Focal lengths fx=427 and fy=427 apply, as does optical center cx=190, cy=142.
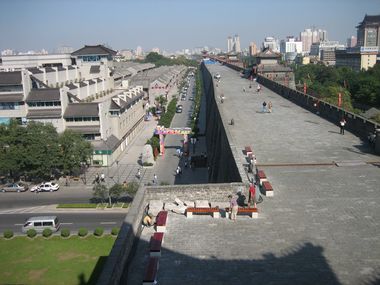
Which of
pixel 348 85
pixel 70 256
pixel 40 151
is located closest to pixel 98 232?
pixel 70 256

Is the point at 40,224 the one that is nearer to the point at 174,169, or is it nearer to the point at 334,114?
the point at 174,169

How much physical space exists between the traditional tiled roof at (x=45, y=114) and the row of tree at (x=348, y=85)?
1056 inches

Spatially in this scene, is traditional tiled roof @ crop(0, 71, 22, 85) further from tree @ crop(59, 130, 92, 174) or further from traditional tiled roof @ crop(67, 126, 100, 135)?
tree @ crop(59, 130, 92, 174)

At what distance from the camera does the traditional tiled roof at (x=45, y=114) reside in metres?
31.5

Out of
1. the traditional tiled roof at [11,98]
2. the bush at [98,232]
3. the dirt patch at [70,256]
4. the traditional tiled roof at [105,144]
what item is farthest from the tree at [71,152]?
the dirt patch at [70,256]

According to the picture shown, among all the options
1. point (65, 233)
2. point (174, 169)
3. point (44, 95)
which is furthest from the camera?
point (44, 95)

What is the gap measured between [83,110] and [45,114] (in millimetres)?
2825

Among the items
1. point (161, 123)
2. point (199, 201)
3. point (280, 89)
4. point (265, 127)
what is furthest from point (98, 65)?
point (199, 201)

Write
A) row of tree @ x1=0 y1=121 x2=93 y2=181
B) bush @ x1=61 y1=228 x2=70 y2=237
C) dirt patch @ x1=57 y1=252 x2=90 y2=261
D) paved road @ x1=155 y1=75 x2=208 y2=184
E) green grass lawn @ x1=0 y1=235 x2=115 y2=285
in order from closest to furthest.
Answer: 1. green grass lawn @ x1=0 y1=235 x2=115 y2=285
2. dirt patch @ x1=57 y1=252 x2=90 y2=261
3. bush @ x1=61 y1=228 x2=70 y2=237
4. row of tree @ x1=0 y1=121 x2=93 y2=181
5. paved road @ x1=155 y1=75 x2=208 y2=184

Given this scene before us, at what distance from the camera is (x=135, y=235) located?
8.48m

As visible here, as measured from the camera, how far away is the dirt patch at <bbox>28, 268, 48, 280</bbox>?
52.0 feet

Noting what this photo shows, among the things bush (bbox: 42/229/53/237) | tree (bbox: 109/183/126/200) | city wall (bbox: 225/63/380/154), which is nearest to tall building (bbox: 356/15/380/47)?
city wall (bbox: 225/63/380/154)

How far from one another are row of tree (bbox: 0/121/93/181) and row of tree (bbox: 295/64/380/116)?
27.5 m

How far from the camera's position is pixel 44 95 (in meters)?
32.4
